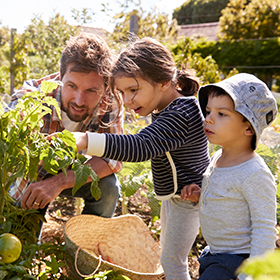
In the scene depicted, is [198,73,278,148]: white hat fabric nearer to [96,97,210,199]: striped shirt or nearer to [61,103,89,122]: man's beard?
[96,97,210,199]: striped shirt

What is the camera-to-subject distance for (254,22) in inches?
524

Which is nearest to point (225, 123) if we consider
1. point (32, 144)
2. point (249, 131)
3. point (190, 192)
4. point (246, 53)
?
point (249, 131)

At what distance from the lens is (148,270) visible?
1834 mm

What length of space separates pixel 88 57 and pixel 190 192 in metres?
0.83

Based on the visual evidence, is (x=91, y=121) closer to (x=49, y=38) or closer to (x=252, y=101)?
(x=252, y=101)

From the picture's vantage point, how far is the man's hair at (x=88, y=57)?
5.32 ft

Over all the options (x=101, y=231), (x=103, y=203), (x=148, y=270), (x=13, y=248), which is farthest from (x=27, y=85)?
(x=148, y=270)

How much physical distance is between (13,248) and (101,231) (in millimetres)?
951

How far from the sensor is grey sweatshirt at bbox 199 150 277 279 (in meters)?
1.03

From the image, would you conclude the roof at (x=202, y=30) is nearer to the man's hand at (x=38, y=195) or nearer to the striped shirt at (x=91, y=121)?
the striped shirt at (x=91, y=121)

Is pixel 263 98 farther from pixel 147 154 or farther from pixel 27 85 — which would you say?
pixel 27 85

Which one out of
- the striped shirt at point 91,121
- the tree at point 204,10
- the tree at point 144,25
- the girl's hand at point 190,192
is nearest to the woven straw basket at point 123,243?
the striped shirt at point 91,121

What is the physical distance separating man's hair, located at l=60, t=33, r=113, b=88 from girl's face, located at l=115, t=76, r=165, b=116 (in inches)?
10.9

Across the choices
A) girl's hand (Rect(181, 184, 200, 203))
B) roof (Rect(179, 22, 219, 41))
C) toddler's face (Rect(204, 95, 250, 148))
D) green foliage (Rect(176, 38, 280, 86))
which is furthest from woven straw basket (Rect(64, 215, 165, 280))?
roof (Rect(179, 22, 219, 41))
